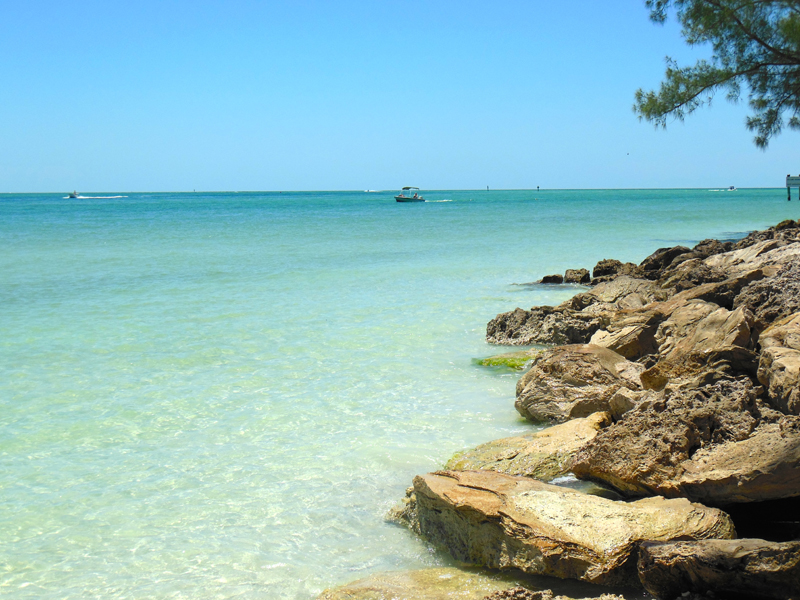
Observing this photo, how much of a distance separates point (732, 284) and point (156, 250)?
19643 millimetres

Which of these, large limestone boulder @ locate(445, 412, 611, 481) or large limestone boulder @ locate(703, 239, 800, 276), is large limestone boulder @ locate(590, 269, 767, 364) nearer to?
large limestone boulder @ locate(445, 412, 611, 481)

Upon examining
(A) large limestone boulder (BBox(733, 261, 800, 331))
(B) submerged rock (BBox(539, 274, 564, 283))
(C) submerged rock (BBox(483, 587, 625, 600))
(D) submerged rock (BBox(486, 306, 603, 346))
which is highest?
(A) large limestone boulder (BBox(733, 261, 800, 331))

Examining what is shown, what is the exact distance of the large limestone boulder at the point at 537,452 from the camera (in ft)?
14.4

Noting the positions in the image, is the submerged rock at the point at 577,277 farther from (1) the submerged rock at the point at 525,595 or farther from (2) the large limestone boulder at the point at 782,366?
(1) the submerged rock at the point at 525,595

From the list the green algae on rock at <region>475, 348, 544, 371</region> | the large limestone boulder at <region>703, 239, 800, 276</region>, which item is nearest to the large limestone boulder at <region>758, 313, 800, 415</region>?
the green algae on rock at <region>475, 348, 544, 371</region>

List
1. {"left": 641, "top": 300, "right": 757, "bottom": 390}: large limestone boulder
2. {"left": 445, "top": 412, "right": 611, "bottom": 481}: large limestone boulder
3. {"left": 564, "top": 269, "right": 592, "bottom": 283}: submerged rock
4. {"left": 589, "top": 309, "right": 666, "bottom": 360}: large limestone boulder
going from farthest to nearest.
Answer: {"left": 564, "top": 269, "right": 592, "bottom": 283}: submerged rock, {"left": 589, "top": 309, "right": 666, "bottom": 360}: large limestone boulder, {"left": 641, "top": 300, "right": 757, "bottom": 390}: large limestone boulder, {"left": 445, "top": 412, "right": 611, "bottom": 481}: large limestone boulder

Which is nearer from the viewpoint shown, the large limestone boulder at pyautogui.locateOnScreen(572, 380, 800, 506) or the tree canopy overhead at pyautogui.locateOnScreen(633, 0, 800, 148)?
the large limestone boulder at pyautogui.locateOnScreen(572, 380, 800, 506)

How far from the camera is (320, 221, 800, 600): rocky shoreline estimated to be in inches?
118

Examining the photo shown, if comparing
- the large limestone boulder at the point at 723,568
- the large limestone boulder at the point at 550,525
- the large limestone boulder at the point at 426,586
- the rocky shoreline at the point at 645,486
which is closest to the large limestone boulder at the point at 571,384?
the rocky shoreline at the point at 645,486

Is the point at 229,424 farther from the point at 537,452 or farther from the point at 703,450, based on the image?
the point at 703,450

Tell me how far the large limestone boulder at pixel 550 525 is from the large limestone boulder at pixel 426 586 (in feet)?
0.37

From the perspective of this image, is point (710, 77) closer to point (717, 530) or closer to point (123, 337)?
point (123, 337)

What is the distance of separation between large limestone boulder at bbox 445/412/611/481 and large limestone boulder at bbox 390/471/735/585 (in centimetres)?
61

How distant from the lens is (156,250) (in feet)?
75.4
